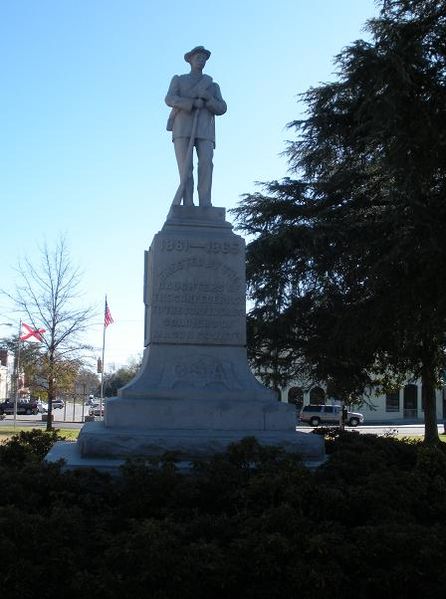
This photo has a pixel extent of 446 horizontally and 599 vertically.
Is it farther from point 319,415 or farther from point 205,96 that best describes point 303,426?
point 205,96

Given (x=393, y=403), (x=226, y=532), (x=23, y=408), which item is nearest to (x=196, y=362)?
(x=226, y=532)

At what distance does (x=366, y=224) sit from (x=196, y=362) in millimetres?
12963

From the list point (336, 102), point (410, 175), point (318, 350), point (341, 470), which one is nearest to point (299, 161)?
point (336, 102)

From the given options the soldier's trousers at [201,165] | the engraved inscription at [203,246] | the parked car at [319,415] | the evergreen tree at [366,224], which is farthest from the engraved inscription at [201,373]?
the parked car at [319,415]

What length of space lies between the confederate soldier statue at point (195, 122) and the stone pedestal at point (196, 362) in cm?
35

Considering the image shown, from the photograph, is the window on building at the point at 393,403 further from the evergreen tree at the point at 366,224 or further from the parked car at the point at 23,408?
the evergreen tree at the point at 366,224

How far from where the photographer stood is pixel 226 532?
489 cm

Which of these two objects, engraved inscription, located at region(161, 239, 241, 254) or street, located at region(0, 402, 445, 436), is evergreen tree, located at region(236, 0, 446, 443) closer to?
engraved inscription, located at region(161, 239, 241, 254)

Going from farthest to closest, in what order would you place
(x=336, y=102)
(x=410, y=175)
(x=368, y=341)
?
(x=368, y=341)
(x=336, y=102)
(x=410, y=175)

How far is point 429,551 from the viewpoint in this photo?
432cm

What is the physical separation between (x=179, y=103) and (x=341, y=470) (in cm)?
533

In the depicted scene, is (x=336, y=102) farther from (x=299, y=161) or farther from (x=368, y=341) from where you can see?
(x=368, y=341)

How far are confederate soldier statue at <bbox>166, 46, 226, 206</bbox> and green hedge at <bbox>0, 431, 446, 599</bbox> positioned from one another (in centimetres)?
429

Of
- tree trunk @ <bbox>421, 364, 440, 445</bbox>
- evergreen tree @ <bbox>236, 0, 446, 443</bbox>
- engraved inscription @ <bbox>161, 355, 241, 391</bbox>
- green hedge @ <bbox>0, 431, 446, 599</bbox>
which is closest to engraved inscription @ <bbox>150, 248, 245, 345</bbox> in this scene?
engraved inscription @ <bbox>161, 355, 241, 391</bbox>
